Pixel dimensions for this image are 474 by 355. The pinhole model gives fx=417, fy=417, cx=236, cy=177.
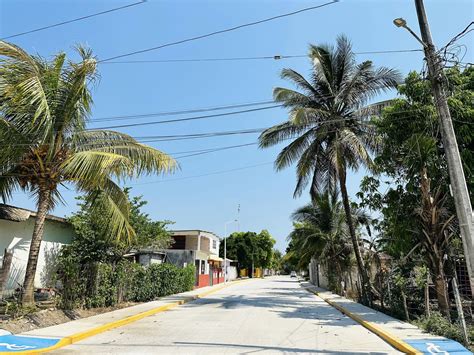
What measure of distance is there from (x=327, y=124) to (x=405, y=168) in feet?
19.7

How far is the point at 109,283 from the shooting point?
16.5 metres

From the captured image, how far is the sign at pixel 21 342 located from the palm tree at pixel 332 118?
14297mm

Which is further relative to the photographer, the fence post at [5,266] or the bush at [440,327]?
the fence post at [5,266]

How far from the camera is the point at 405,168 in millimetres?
15516

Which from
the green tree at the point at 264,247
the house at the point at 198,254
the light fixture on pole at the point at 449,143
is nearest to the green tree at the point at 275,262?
the green tree at the point at 264,247

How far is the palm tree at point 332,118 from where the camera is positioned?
800 inches

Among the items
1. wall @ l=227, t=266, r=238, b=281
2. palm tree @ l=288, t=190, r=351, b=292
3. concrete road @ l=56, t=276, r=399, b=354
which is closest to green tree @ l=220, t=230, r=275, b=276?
wall @ l=227, t=266, r=238, b=281

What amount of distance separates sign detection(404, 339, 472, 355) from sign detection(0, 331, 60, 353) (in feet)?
26.2

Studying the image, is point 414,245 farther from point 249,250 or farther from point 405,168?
point 249,250

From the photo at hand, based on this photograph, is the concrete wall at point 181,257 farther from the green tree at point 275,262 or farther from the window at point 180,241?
the green tree at point 275,262

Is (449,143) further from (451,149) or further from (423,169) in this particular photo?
(423,169)

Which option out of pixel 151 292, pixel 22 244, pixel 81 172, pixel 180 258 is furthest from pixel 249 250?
pixel 81 172

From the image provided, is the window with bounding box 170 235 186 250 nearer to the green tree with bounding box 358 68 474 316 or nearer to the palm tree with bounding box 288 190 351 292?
the palm tree with bounding box 288 190 351 292

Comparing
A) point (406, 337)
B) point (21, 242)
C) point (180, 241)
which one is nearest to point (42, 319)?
point (21, 242)
